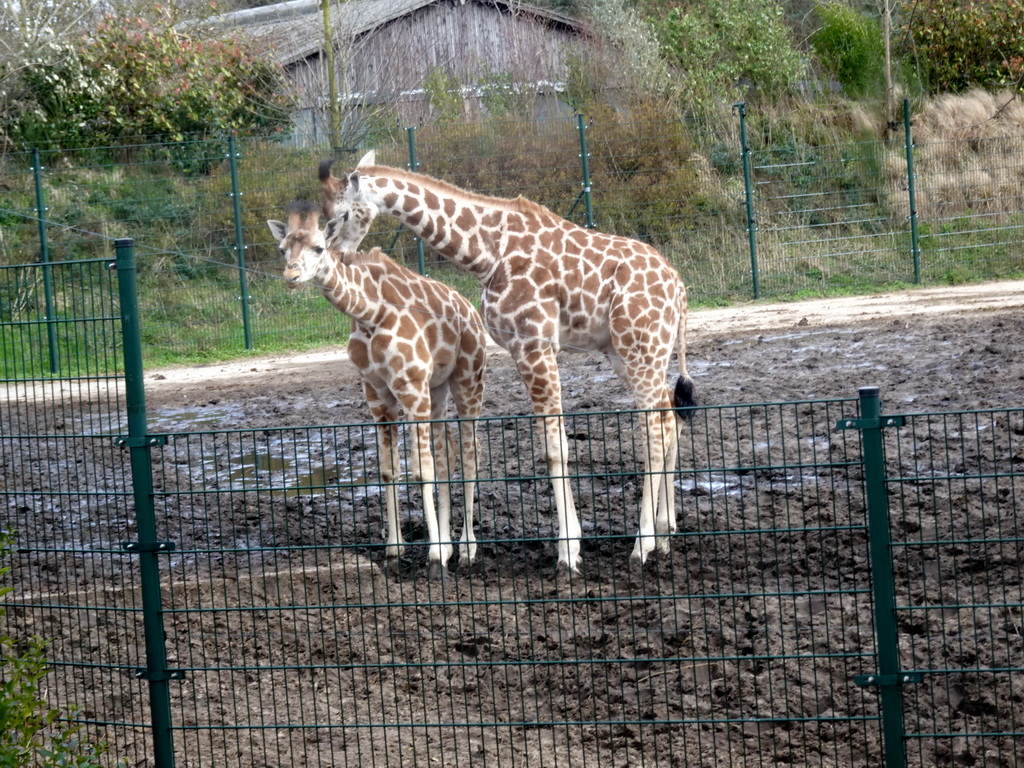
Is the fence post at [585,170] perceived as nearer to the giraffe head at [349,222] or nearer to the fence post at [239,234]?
the fence post at [239,234]

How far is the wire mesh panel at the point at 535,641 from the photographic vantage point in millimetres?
4883

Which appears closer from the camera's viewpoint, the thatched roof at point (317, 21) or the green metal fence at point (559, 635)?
the green metal fence at point (559, 635)

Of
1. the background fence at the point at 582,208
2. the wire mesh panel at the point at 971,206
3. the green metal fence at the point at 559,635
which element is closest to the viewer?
the green metal fence at the point at 559,635

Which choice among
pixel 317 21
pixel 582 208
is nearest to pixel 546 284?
pixel 582 208

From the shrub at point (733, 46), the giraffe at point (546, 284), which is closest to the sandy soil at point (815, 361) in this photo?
the giraffe at point (546, 284)

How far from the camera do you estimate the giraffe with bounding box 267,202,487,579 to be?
7.41 metres

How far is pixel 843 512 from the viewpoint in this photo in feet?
24.8

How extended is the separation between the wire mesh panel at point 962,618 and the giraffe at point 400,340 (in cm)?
266

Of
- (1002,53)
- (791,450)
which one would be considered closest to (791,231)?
(1002,53)

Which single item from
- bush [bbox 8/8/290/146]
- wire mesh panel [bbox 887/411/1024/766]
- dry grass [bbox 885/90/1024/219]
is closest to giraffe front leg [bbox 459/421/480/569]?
wire mesh panel [bbox 887/411/1024/766]

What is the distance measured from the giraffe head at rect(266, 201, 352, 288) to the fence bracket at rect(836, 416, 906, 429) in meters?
4.08

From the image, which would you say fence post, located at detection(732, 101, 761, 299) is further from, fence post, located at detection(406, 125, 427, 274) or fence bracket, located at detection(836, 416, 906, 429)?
fence bracket, located at detection(836, 416, 906, 429)

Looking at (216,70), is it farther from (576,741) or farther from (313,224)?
(576,741)

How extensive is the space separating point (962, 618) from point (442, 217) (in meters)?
4.12
